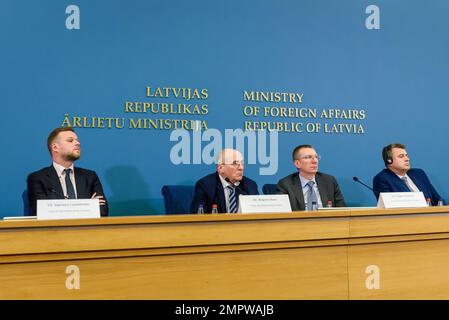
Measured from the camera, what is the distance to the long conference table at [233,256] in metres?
1.95

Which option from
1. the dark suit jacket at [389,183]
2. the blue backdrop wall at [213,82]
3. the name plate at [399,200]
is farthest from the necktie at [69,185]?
the dark suit jacket at [389,183]

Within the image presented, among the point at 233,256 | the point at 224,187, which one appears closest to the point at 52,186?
the point at 224,187

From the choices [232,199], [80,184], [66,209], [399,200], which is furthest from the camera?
[232,199]

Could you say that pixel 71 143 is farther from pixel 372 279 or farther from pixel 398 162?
pixel 398 162

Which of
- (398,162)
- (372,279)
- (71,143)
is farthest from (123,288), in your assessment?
(398,162)

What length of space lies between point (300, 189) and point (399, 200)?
3.54 feet

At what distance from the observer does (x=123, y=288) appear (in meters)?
2.04

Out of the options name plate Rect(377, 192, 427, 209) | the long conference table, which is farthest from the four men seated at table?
the long conference table

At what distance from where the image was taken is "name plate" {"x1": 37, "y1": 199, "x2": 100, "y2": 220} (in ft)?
6.91

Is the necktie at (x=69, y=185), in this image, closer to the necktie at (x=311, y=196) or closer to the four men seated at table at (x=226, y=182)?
the four men seated at table at (x=226, y=182)

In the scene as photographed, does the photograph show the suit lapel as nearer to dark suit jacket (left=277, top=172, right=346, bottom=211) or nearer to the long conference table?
dark suit jacket (left=277, top=172, right=346, bottom=211)

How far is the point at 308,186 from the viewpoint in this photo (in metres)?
3.89

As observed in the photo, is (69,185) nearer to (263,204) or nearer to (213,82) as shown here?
(263,204)

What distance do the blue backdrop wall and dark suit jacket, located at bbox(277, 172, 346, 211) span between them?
89cm
